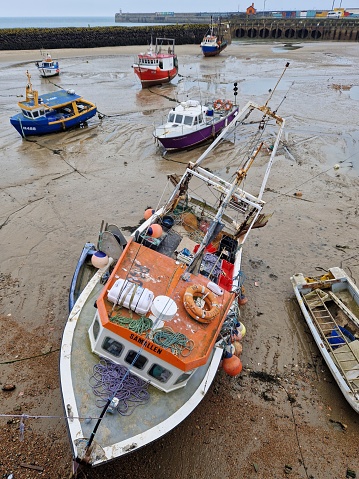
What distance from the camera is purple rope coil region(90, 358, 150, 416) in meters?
5.47

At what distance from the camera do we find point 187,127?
17.5 meters

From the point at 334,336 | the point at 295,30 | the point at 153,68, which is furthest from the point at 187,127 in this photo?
the point at 295,30

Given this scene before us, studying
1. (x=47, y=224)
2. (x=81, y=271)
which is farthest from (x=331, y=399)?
(x=47, y=224)

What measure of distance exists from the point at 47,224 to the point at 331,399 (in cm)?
1025

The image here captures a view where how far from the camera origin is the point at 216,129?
61.8ft

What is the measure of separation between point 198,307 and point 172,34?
6305cm

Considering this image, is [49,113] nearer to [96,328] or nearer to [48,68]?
[48,68]

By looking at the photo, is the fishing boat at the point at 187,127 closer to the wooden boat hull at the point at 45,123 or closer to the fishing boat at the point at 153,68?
the wooden boat hull at the point at 45,123

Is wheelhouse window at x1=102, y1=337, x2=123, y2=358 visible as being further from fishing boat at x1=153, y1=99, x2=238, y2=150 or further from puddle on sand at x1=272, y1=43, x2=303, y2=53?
puddle on sand at x1=272, y1=43, x2=303, y2=53

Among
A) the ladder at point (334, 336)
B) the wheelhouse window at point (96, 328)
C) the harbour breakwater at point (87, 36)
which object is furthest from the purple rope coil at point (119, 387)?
the harbour breakwater at point (87, 36)

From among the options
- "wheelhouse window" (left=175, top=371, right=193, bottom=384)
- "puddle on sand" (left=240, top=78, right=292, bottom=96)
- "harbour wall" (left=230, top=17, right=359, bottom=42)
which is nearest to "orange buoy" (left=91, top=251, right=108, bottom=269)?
"wheelhouse window" (left=175, top=371, right=193, bottom=384)

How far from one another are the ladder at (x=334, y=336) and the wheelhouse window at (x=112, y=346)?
16.2 ft

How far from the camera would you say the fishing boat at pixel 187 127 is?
56.3ft

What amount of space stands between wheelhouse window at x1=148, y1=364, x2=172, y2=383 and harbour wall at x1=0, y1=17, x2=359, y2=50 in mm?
55509
